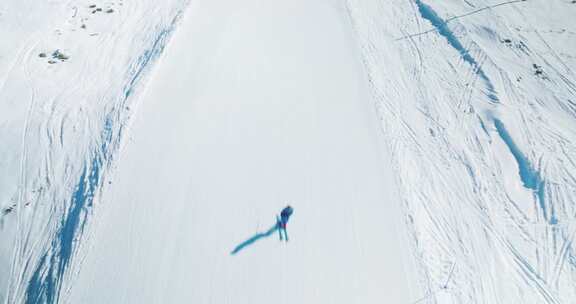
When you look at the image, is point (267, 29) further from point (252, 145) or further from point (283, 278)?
point (283, 278)

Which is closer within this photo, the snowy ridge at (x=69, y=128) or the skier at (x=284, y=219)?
the snowy ridge at (x=69, y=128)

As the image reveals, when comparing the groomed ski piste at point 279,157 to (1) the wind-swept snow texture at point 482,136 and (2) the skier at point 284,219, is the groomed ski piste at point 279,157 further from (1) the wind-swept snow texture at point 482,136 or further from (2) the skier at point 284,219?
(2) the skier at point 284,219

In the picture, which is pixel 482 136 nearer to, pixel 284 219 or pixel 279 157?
pixel 279 157

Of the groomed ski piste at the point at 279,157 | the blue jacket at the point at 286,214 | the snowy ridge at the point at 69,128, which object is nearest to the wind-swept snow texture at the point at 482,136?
the groomed ski piste at the point at 279,157

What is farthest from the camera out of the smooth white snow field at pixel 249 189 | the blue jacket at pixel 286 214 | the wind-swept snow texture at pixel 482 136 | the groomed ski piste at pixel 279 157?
the wind-swept snow texture at pixel 482 136

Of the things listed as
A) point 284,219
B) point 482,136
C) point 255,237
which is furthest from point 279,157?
point 482,136

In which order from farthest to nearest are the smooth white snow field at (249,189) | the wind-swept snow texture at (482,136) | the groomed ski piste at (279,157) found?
the wind-swept snow texture at (482,136)
the groomed ski piste at (279,157)
the smooth white snow field at (249,189)

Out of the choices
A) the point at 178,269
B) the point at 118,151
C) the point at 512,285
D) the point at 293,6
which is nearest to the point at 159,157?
the point at 118,151
